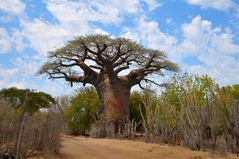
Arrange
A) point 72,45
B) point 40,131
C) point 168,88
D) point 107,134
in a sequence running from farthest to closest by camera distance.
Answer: point 168,88 < point 72,45 < point 107,134 < point 40,131

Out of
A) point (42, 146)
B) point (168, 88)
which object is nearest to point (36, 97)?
point (168, 88)

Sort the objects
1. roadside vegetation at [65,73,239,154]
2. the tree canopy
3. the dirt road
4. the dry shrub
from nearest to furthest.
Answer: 1. the dry shrub
2. the dirt road
3. roadside vegetation at [65,73,239,154]
4. the tree canopy

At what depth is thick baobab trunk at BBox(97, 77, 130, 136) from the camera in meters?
26.6

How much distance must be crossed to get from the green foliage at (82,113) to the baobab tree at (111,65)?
88.0 inches

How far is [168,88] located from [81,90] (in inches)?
303

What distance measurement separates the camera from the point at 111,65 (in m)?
27.6

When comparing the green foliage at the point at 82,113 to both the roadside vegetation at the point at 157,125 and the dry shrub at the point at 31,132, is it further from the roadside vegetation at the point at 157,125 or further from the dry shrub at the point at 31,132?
the dry shrub at the point at 31,132

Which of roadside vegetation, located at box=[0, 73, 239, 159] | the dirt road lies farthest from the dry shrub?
the dirt road

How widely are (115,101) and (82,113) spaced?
521cm

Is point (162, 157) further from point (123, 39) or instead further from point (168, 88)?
point (168, 88)

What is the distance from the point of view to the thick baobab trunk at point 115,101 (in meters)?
26.6

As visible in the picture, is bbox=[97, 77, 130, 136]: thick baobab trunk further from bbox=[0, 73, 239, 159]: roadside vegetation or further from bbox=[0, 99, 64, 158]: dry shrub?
bbox=[0, 99, 64, 158]: dry shrub

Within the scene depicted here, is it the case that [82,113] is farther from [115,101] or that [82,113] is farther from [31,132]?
[31,132]

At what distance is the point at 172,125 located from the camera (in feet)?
62.2
